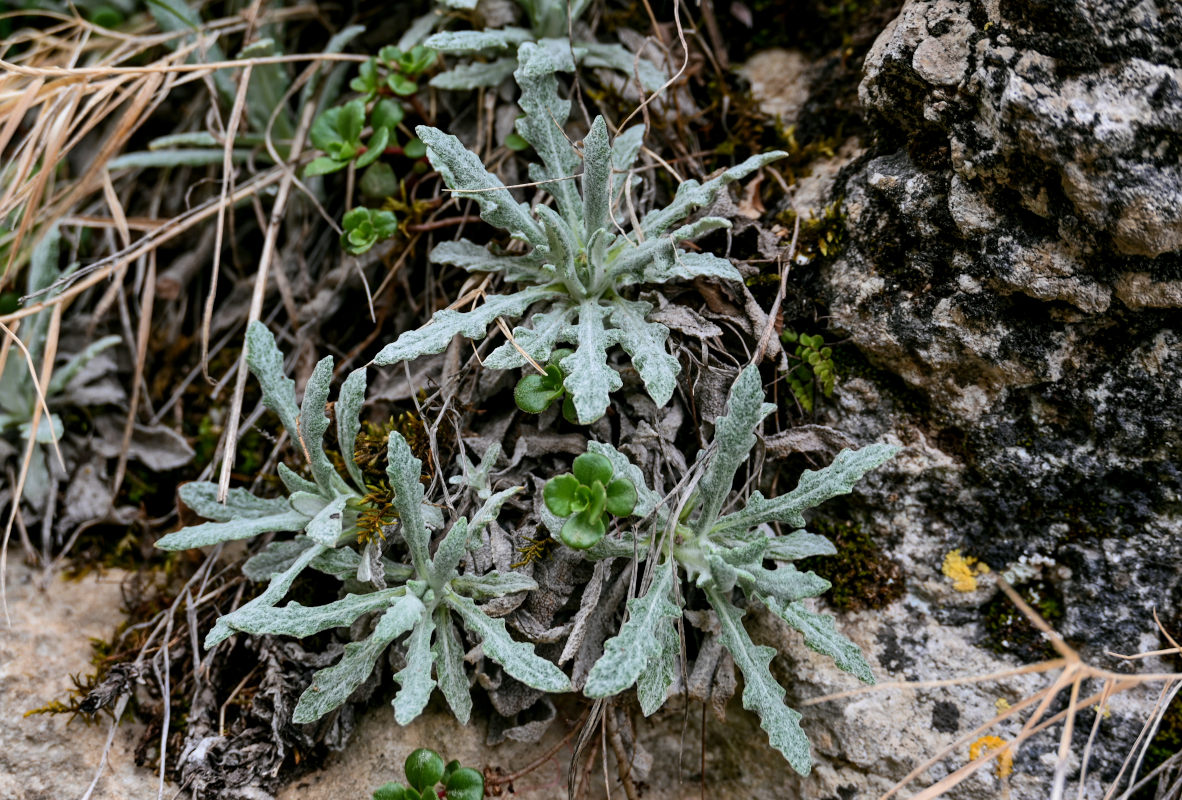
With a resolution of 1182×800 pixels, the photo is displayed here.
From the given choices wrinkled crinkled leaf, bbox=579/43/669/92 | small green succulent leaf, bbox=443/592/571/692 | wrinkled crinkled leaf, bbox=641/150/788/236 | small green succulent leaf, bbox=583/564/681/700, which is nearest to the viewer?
small green succulent leaf, bbox=583/564/681/700

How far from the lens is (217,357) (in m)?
2.70

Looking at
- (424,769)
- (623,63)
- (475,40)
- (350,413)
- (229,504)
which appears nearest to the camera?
(424,769)

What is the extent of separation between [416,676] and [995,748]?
1366mm

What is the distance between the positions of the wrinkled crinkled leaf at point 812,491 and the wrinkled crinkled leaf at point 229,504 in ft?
3.90

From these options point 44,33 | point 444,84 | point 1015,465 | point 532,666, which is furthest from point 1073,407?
point 44,33

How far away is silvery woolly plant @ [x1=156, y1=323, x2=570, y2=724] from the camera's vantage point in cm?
181

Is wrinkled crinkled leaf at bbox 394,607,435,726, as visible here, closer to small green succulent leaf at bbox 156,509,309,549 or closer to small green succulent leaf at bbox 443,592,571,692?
small green succulent leaf at bbox 443,592,571,692

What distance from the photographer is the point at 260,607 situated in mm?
1813

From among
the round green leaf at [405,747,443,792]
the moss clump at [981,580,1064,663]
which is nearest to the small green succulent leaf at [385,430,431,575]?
the round green leaf at [405,747,443,792]

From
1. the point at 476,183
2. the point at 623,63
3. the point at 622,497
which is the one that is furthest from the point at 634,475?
the point at 623,63

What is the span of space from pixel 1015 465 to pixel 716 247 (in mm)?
977

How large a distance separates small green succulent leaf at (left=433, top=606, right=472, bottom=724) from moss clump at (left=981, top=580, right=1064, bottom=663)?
130 centimetres

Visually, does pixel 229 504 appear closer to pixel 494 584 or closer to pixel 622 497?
pixel 494 584

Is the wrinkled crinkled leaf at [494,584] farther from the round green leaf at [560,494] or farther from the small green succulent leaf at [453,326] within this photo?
the small green succulent leaf at [453,326]
